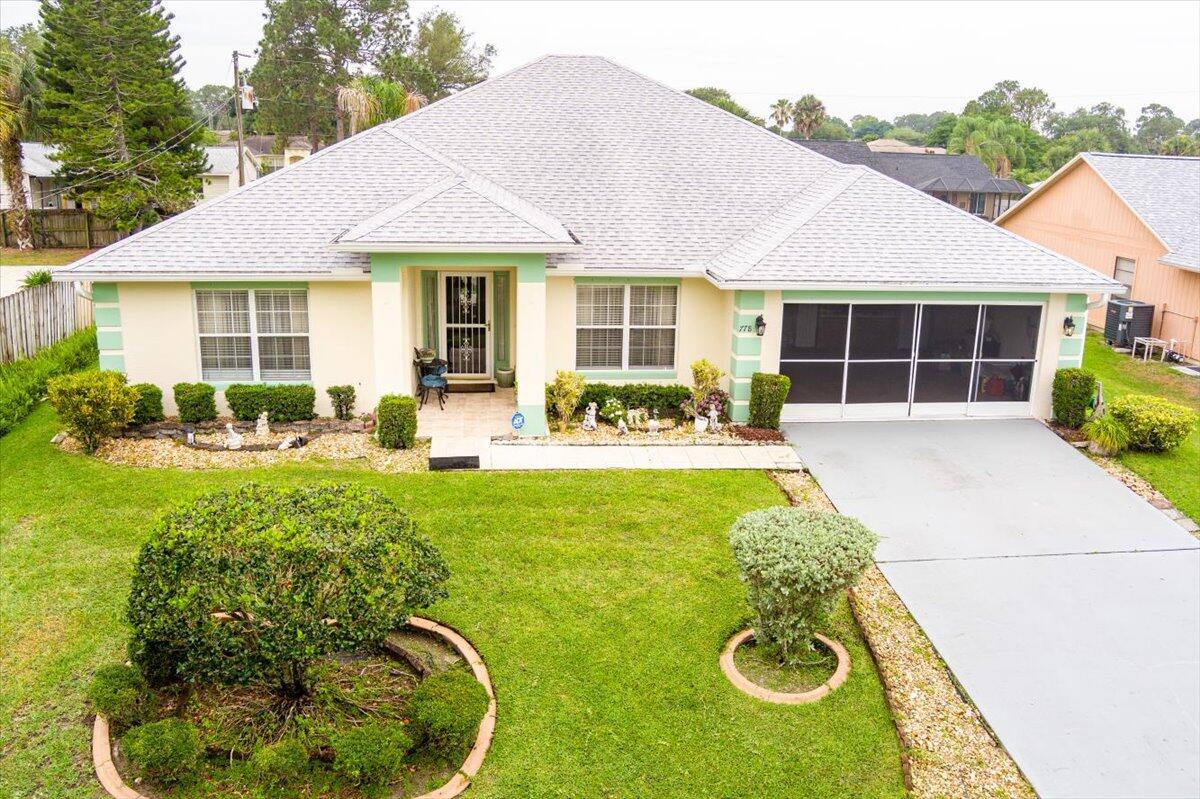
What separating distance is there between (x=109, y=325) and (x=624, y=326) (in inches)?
335

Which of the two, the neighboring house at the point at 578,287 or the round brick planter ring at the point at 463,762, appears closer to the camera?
the round brick planter ring at the point at 463,762

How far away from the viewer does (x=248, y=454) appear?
14375 millimetres

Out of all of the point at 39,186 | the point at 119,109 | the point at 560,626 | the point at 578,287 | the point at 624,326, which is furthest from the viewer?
the point at 39,186

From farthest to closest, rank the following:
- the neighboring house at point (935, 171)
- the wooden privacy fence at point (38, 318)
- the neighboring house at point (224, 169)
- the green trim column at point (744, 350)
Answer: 1. the neighboring house at point (935, 171)
2. the neighboring house at point (224, 169)
3. the wooden privacy fence at point (38, 318)
4. the green trim column at point (744, 350)

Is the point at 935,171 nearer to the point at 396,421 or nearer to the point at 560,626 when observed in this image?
the point at 396,421

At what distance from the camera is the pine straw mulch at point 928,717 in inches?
299

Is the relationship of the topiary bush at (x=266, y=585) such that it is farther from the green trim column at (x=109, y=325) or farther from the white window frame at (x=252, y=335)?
the green trim column at (x=109, y=325)

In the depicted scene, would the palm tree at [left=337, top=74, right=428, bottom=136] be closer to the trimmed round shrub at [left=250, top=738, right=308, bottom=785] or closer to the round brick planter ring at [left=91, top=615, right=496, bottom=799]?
the round brick planter ring at [left=91, top=615, right=496, bottom=799]

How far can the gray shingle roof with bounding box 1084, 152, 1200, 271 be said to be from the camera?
2297 cm

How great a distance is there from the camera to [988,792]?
7.50 m

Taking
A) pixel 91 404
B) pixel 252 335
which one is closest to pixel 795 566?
pixel 252 335

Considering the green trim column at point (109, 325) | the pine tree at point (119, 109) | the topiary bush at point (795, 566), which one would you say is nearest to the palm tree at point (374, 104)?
the pine tree at point (119, 109)

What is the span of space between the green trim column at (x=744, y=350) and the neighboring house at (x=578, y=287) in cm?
4

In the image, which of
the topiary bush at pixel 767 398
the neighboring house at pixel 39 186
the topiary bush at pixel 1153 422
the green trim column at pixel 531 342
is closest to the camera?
the topiary bush at pixel 1153 422
